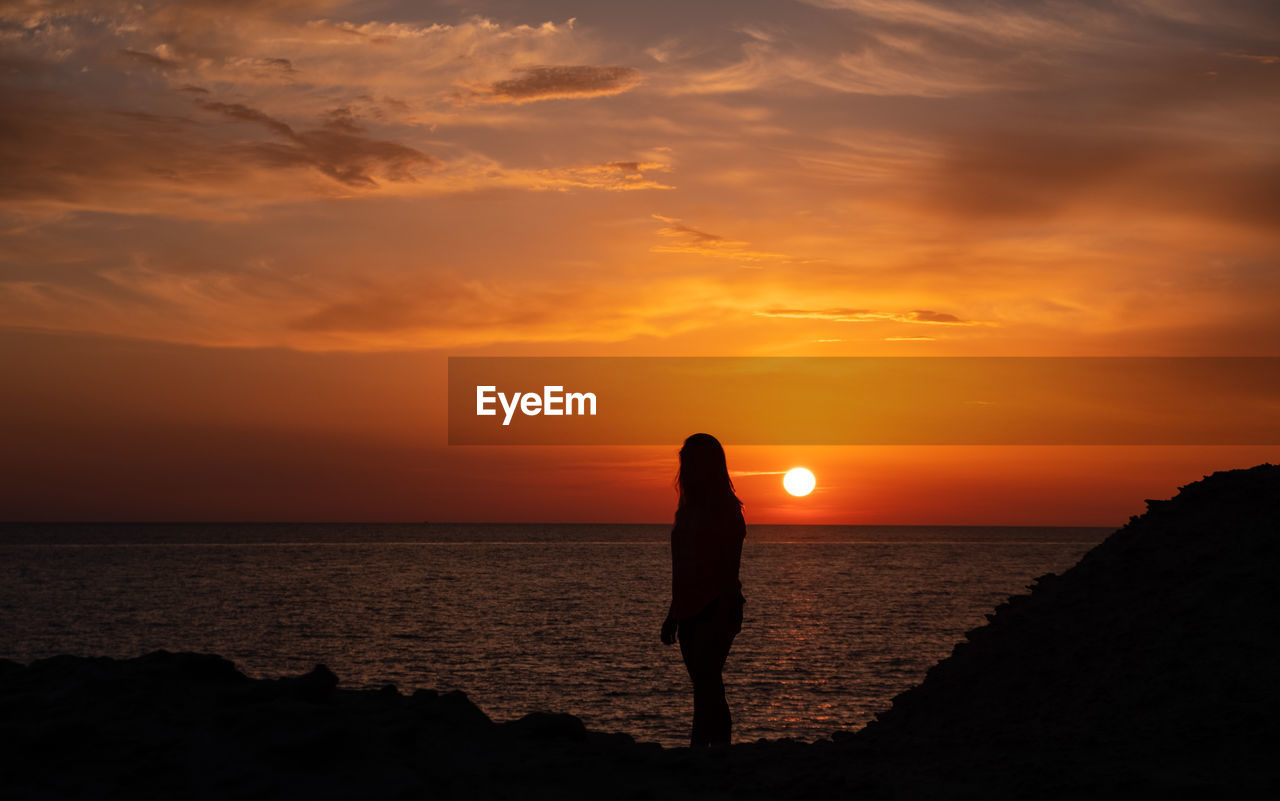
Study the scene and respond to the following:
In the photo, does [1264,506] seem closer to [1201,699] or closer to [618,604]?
[1201,699]

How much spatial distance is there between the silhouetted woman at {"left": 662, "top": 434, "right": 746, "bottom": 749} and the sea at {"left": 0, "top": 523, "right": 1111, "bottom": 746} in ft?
79.2

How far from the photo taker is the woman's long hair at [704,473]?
8031 mm

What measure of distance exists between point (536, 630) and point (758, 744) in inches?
2203

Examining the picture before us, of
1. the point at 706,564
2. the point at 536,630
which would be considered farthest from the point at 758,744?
the point at 536,630

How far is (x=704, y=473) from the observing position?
802 centimetres

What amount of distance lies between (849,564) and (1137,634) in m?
147

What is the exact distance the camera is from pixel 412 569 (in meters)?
132

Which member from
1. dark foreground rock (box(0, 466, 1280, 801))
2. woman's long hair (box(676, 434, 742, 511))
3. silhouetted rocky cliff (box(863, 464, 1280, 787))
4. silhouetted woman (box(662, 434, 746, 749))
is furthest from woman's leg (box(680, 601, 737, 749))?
silhouetted rocky cliff (box(863, 464, 1280, 787))

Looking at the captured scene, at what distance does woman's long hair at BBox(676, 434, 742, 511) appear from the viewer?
8.03m

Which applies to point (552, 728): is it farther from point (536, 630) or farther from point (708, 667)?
point (536, 630)

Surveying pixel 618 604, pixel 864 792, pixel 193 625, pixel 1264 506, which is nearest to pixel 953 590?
pixel 618 604

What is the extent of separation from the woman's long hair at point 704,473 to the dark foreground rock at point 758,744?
6.55ft

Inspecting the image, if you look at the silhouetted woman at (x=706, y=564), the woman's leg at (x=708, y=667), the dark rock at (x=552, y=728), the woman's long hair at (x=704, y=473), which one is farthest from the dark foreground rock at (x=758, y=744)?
the woman's long hair at (x=704, y=473)

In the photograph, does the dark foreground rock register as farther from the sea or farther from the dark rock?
the sea
